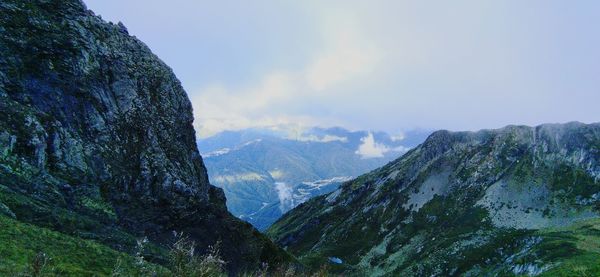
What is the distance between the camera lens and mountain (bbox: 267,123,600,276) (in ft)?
383

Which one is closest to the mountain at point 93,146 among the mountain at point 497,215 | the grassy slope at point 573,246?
the grassy slope at point 573,246

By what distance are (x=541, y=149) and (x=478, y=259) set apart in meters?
77.1

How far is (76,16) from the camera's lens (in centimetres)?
8675

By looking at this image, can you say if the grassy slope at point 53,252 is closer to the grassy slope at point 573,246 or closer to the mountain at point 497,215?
the grassy slope at point 573,246

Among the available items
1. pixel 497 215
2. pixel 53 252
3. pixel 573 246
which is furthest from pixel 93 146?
pixel 497 215

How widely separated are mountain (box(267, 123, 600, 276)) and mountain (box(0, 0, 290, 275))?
5825cm

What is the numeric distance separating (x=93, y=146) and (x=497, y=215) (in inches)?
5254

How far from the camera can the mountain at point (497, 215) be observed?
383 feet

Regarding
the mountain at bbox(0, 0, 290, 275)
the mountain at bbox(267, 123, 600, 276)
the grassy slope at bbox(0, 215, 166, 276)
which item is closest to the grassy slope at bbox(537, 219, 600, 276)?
the mountain at bbox(267, 123, 600, 276)

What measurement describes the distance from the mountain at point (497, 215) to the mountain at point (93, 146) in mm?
58251

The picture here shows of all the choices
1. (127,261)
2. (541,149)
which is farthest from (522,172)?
(127,261)

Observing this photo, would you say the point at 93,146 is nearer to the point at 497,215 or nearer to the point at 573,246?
the point at 573,246

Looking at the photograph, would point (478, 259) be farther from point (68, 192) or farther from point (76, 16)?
point (76, 16)

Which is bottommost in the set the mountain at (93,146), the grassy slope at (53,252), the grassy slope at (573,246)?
the grassy slope at (573,246)
